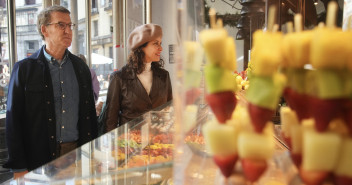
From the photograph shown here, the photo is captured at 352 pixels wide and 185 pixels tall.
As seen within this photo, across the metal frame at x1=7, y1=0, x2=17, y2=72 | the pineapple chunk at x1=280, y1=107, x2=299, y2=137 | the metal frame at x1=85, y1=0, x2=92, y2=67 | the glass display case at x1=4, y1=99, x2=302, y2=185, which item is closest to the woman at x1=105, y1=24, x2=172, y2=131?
the glass display case at x1=4, y1=99, x2=302, y2=185

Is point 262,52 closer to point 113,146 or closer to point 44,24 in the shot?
point 113,146

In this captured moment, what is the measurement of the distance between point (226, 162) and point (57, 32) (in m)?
2.04

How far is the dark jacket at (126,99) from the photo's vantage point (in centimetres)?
267

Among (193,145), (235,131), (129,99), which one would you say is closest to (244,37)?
(129,99)

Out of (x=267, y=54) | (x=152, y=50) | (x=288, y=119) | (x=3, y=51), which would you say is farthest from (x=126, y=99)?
(x=267, y=54)

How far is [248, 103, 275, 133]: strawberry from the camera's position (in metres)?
0.59

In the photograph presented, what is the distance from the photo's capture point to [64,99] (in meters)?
2.32

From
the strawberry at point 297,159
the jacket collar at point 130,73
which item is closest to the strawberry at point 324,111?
the strawberry at point 297,159

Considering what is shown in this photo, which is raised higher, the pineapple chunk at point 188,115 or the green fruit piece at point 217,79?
the green fruit piece at point 217,79

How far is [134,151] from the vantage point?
149cm

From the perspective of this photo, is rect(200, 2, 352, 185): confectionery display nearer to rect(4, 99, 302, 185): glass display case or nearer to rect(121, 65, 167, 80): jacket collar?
rect(4, 99, 302, 185): glass display case

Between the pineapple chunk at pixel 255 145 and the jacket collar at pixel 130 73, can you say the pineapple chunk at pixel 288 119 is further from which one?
the jacket collar at pixel 130 73

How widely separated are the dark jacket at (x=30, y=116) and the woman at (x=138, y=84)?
21.9 inches

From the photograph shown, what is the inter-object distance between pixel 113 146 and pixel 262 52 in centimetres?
102
